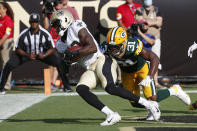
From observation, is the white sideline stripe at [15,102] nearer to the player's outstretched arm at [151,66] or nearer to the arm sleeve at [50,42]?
the arm sleeve at [50,42]

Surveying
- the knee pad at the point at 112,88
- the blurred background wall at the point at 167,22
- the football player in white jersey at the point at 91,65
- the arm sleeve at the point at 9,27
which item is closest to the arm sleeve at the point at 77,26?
the football player in white jersey at the point at 91,65

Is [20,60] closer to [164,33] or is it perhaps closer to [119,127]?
[164,33]

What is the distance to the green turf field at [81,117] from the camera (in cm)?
659

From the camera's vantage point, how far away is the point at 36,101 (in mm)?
9641

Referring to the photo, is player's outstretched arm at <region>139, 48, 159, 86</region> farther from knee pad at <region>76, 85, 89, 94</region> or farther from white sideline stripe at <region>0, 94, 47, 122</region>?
white sideline stripe at <region>0, 94, 47, 122</region>

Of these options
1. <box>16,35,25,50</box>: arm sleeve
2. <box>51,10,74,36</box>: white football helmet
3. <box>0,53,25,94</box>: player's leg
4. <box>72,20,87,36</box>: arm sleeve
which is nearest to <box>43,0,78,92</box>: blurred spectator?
<box>16,35,25,50</box>: arm sleeve

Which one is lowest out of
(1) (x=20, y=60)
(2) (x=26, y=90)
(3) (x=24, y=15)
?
(2) (x=26, y=90)

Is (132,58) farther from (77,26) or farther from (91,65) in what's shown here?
(77,26)

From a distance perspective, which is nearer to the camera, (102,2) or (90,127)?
(90,127)

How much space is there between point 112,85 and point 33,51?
15.1 feet

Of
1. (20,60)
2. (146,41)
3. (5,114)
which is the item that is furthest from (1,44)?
(5,114)

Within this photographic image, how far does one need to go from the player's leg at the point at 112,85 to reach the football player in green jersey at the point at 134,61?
0.69 feet

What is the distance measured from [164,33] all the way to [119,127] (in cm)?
611

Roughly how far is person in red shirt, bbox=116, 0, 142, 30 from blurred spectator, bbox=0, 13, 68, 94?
4.85 ft
